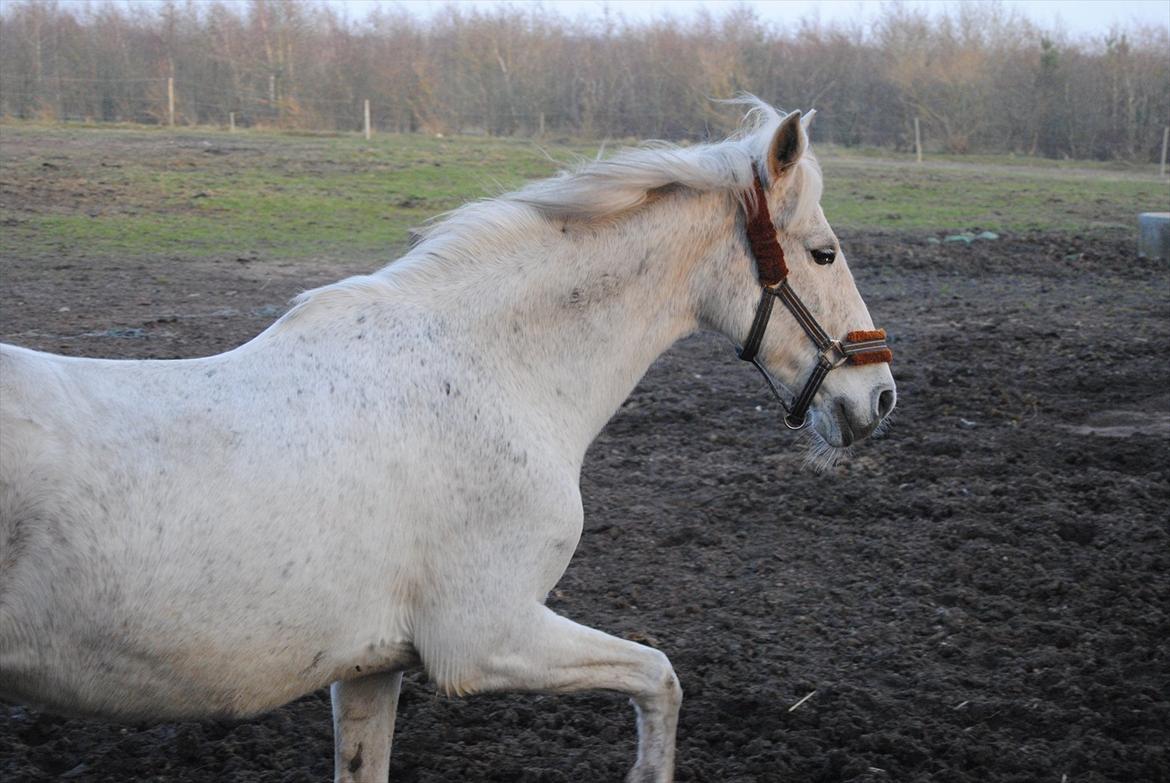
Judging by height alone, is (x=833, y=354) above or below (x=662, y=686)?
above

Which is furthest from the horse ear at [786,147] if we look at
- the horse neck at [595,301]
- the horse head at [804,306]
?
the horse neck at [595,301]

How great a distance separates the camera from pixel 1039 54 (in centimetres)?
3878

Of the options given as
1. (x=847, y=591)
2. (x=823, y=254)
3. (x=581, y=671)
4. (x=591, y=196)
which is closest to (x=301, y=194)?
(x=847, y=591)

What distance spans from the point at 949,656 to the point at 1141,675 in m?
0.66

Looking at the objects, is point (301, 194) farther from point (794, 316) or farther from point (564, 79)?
point (564, 79)

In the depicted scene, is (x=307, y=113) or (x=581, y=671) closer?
(x=581, y=671)

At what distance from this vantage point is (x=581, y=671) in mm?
2912

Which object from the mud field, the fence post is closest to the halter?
the mud field

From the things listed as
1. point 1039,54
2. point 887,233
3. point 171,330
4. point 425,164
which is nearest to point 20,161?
point 425,164

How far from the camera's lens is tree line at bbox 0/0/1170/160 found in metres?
33.0

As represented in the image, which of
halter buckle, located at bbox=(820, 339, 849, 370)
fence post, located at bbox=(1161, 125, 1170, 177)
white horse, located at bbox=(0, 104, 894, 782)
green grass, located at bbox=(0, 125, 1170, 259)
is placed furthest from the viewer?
fence post, located at bbox=(1161, 125, 1170, 177)

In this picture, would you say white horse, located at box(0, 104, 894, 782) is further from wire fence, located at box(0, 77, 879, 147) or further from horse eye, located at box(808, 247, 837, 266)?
wire fence, located at box(0, 77, 879, 147)

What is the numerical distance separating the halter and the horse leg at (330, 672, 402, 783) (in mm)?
1400

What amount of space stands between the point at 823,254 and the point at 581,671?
1.36m
